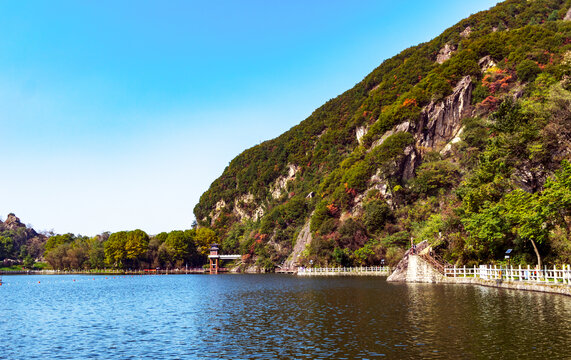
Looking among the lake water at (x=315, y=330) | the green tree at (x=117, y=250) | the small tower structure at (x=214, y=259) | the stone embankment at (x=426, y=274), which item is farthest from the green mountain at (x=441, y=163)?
the green tree at (x=117, y=250)

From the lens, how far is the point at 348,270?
9106cm

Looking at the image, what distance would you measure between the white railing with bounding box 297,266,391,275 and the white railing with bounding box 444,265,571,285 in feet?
94.4

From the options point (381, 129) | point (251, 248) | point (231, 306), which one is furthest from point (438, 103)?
point (231, 306)

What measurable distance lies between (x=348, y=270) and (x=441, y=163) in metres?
31.6

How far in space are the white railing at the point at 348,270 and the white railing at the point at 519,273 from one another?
94.4 feet

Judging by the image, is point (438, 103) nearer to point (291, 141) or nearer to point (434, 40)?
point (434, 40)

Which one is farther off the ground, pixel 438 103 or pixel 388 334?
pixel 438 103

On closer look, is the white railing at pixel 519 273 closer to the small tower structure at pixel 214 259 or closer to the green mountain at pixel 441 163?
the green mountain at pixel 441 163

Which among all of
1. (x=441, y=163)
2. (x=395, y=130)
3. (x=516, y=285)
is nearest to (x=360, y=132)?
(x=395, y=130)

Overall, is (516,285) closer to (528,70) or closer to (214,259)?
(528,70)

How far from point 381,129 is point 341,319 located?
94.4m

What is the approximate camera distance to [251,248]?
138m

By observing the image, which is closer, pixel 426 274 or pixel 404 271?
pixel 426 274

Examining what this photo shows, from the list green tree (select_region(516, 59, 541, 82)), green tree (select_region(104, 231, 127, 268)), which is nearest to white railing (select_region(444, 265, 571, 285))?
green tree (select_region(516, 59, 541, 82))
